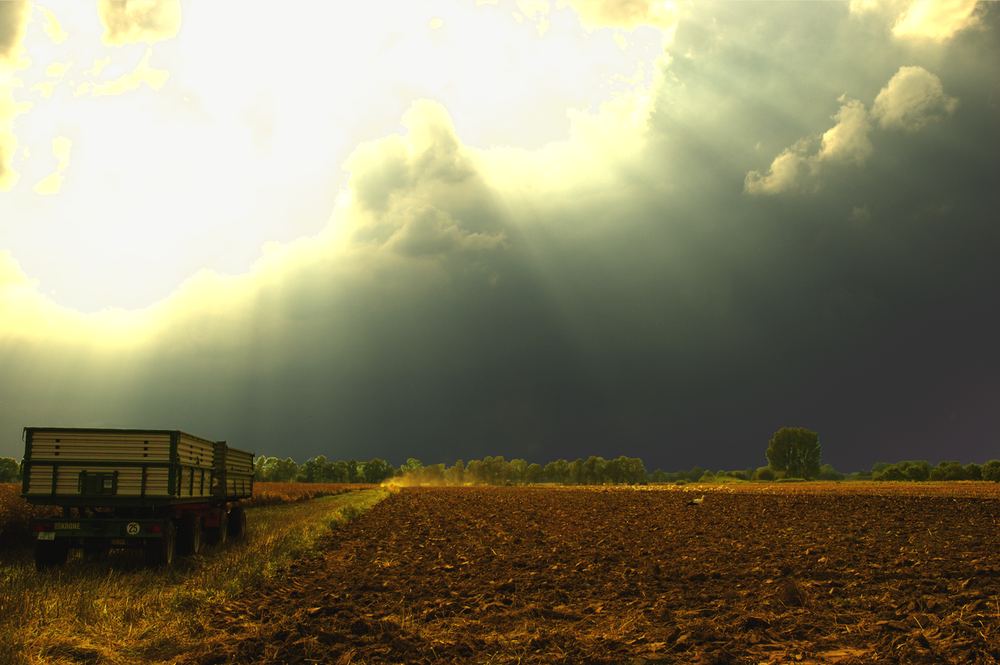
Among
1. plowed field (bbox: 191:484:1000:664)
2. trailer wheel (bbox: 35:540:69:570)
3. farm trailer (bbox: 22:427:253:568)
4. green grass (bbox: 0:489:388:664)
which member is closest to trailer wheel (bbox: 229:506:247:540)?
plowed field (bbox: 191:484:1000:664)

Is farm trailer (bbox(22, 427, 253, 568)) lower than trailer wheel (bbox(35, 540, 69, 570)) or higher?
higher

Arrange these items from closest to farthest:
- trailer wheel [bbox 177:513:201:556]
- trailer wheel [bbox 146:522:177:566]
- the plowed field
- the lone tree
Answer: the plowed field → trailer wheel [bbox 146:522:177:566] → trailer wheel [bbox 177:513:201:556] → the lone tree

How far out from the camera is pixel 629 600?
44.3 ft

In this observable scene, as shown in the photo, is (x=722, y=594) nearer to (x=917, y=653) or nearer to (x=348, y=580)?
(x=917, y=653)

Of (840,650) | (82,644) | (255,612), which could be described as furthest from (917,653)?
(82,644)

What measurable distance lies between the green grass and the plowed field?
0.65 m

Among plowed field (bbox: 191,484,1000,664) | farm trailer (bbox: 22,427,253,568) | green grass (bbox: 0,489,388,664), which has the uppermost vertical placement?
farm trailer (bbox: 22,427,253,568)

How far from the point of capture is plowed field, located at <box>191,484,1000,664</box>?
987 centimetres

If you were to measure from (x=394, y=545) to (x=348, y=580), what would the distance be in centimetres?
652

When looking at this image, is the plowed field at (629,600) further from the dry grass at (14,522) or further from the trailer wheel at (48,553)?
the dry grass at (14,522)

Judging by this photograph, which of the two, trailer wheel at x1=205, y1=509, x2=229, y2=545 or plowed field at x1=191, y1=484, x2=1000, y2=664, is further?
trailer wheel at x1=205, y1=509, x2=229, y2=545

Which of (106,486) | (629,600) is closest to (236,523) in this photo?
(106,486)

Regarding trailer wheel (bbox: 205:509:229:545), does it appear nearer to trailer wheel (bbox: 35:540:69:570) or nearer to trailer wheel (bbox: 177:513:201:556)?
trailer wheel (bbox: 177:513:201:556)

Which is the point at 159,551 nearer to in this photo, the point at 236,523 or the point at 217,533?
the point at 217,533
